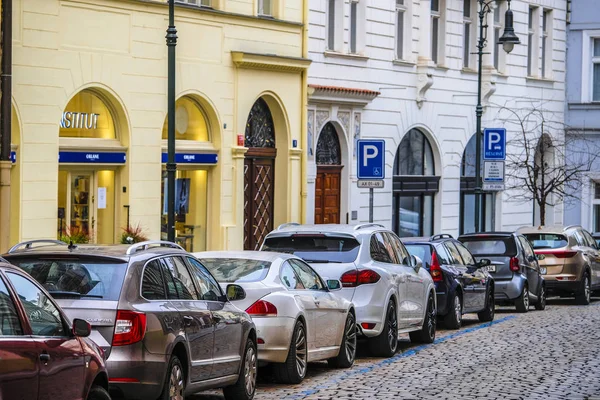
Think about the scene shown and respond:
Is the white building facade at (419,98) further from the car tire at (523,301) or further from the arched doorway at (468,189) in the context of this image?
the car tire at (523,301)

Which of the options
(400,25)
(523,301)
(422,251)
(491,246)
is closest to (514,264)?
(491,246)

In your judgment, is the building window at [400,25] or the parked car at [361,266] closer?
the parked car at [361,266]

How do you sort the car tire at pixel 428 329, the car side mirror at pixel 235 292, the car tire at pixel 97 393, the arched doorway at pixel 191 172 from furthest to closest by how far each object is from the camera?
the arched doorway at pixel 191 172 < the car tire at pixel 428 329 < the car side mirror at pixel 235 292 < the car tire at pixel 97 393

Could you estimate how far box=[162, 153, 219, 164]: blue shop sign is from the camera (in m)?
27.9

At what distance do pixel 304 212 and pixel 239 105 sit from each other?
3.75 m

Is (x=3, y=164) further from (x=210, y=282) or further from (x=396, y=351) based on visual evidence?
(x=210, y=282)

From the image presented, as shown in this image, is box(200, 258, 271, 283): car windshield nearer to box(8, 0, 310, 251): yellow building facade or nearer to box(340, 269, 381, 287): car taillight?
box(340, 269, 381, 287): car taillight

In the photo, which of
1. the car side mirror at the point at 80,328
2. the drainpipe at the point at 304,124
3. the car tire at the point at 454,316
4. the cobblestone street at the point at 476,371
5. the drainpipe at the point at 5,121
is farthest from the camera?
the drainpipe at the point at 304,124

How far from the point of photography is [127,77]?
85.6 feet

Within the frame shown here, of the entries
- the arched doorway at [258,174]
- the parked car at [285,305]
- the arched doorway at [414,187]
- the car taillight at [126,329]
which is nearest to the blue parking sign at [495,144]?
the arched doorway at [414,187]

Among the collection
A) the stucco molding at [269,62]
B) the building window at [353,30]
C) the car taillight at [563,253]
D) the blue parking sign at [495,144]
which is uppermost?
the building window at [353,30]

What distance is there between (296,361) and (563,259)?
54.0 ft

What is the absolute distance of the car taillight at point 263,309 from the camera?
14297 millimetres

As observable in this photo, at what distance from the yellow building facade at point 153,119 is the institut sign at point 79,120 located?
1.0 inches
